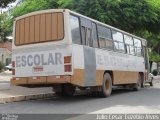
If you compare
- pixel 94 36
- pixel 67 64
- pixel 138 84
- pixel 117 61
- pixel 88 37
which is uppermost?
pixel 94 36

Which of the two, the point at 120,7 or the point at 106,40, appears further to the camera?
the point at 120,7

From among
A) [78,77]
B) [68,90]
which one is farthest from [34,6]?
[78,77]

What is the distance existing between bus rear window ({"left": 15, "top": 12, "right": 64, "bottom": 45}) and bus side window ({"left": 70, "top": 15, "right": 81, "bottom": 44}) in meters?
0.48

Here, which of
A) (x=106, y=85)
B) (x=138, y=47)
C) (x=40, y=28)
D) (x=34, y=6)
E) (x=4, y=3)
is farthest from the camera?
(x=34, y=6)

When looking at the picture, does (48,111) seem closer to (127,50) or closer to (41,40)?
(41,40)

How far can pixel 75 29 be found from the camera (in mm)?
15891

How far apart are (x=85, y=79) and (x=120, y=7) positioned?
1173 cm

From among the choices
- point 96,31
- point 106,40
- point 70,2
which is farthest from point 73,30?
point 70,2

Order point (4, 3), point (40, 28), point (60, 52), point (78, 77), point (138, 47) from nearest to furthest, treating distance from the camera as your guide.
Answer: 1. point (60, 52)
2. point (78, 77)
3. point (40, 28)
4. point (4, 3)
5. point (138, 47)

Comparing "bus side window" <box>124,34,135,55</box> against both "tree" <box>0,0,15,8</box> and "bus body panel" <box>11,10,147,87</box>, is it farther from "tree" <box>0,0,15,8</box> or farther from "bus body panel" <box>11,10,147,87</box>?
"tree" <box>0,0,15,8</box>

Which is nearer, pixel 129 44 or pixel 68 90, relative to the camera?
pixel 68 90

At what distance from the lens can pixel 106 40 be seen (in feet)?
62.6

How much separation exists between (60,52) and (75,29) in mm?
1278

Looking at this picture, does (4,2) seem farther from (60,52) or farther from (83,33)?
(60,52)
